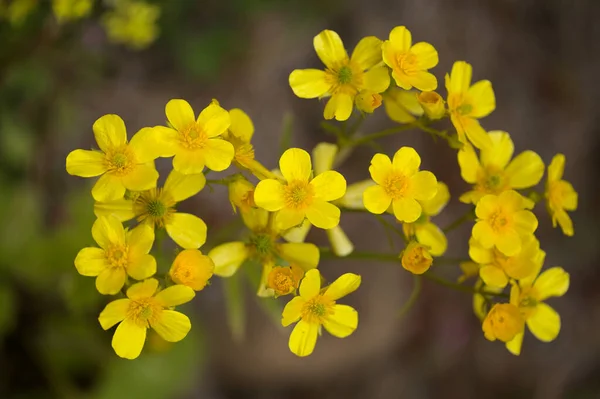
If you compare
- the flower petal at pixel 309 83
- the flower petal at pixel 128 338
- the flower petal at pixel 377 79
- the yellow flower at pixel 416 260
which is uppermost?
the flower petal at pixel 377 79

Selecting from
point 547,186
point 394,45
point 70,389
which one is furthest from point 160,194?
point 70,389

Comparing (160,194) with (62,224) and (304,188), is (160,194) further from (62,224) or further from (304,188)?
(62,224)

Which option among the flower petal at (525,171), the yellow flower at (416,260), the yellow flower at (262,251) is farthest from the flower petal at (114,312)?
the flower petal at (525,171)

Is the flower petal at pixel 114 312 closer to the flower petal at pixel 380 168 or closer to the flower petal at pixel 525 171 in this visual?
the flower petal at pixel 380 168

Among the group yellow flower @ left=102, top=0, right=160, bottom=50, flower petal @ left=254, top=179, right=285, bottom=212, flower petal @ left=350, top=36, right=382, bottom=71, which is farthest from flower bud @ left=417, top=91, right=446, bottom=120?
yellow flower @ left=102, top=0, right=160, bottom=50

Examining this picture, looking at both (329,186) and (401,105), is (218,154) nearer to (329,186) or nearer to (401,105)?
(329,186)
